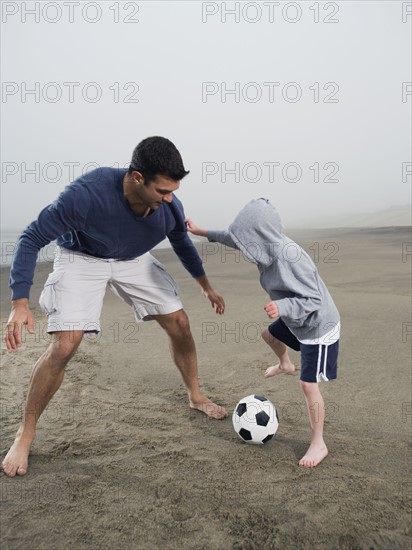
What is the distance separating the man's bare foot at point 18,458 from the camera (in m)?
2.98

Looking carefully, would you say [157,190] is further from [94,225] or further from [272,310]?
[272,310]

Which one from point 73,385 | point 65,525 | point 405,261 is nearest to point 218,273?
point 405,261

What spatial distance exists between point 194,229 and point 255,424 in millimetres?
1293

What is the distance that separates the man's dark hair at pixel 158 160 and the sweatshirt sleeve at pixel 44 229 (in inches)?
15.0

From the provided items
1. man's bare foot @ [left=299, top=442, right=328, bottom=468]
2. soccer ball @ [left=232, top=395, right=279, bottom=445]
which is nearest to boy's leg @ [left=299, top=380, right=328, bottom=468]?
man's bare foot @ [left=299, top=442, right=328, bottom=468]

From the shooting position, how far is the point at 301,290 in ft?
9.46

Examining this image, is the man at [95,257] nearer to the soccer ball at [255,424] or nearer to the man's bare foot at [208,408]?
the man's bare foot at [208,408]

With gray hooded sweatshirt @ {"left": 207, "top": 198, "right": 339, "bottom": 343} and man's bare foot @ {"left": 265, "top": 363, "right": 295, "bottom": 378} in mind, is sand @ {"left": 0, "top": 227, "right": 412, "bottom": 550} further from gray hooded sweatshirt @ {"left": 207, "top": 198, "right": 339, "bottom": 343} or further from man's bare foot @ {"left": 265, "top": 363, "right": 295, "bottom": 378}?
gray hooded sweatshirt @ {"left": 207, "top": 198, "right": 339, "bottom": 343}

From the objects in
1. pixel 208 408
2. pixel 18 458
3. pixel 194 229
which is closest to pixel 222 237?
pixel 194 229

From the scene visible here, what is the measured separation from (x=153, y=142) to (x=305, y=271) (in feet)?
3.52

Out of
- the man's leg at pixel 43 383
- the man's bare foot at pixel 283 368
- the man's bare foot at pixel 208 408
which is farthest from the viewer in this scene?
the man's bare foot at pixel 283 368

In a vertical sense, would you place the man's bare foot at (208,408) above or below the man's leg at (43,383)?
below

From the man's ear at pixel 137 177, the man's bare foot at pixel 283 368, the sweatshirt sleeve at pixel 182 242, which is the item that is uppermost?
the man's ear at pixel 137 177

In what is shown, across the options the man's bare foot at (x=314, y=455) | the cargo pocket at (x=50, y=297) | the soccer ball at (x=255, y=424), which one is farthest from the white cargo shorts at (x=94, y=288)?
the man's bare foot at (x=314, y=455)
